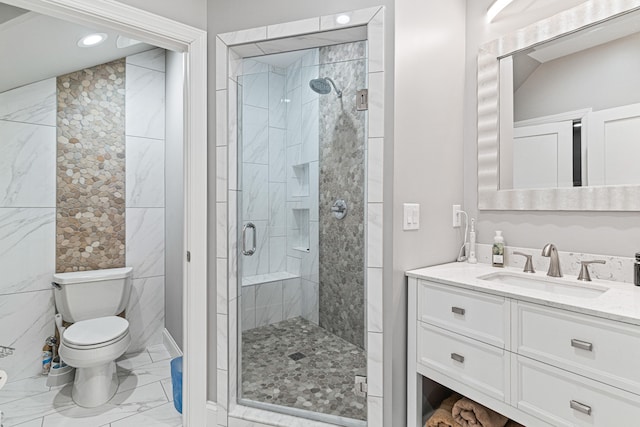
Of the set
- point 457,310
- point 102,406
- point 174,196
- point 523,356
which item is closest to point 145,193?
point 174,196

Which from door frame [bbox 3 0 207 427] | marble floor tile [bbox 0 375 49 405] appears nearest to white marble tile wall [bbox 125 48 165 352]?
marble floor tile [bbox 0 375 49 405]

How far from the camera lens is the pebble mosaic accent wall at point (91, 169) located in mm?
2453

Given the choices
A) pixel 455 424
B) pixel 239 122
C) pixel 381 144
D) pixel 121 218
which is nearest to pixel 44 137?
pixel 121 218

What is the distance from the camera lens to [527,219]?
1.66m

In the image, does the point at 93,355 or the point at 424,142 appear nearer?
the point at 424,142

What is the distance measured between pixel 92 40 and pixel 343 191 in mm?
1920

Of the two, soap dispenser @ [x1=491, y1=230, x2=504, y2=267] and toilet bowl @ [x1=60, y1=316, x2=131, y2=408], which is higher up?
soap dispenser @ [x1=491, y1=230, x2=504, y2=267]

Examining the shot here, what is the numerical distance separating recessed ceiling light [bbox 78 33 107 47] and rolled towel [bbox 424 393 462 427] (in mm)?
2860

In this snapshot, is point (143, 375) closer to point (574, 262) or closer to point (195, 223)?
point (195, 223)

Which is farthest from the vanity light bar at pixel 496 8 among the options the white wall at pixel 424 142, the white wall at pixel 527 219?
the white wall at pixel 424 142

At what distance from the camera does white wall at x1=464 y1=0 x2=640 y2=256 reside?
1382mm

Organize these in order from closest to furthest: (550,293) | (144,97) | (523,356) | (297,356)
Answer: (523,356) < (550,293) < (297,356) < (144,97)

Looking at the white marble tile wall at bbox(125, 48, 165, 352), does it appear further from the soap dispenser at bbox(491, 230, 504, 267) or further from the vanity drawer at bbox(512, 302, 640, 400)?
the vanity drawer at bbox(512, 302, 640, 400)

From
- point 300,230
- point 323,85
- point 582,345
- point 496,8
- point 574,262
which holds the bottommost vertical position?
point 582,345
